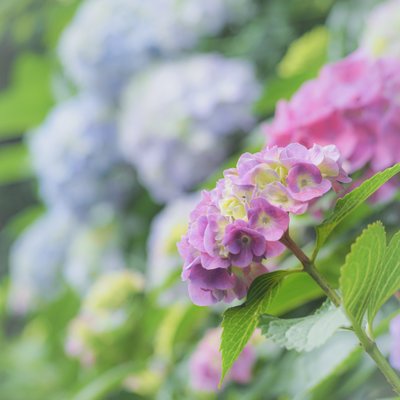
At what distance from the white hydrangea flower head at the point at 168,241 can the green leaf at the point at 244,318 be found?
44 cm

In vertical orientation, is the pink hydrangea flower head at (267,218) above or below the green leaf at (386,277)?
above

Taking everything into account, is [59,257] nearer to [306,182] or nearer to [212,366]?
[212,366]

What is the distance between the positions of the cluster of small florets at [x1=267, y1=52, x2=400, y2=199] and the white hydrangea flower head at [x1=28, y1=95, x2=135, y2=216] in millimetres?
515

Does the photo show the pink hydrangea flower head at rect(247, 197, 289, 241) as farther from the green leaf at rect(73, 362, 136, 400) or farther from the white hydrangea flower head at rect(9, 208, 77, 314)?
the white hydrangea flower head at rect(9, 208, 77, 314)

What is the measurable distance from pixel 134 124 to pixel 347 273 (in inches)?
26.1

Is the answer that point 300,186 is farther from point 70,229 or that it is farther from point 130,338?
point 70,229

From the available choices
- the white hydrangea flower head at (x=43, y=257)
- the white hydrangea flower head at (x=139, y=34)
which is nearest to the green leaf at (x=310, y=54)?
the white hydrangea flower head at (x=139, y=34)

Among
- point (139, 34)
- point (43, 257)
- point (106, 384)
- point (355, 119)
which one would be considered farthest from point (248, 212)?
point (43, 257)

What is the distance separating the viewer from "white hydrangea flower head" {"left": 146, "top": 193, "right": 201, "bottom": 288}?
2.59ft

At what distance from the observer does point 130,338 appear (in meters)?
0.83

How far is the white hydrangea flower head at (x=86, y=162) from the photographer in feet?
3.34

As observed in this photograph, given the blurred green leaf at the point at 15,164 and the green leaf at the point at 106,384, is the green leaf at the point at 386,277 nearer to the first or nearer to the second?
the green leaf at the point at 106,384

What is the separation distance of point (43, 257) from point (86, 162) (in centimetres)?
21

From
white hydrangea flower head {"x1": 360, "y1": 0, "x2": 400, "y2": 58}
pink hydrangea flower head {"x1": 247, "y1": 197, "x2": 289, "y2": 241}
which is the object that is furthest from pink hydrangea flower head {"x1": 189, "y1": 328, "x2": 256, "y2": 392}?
pink hydrangea flower head {"x1": 247, "y1": 197, "x2": 289, "y2": 241}
